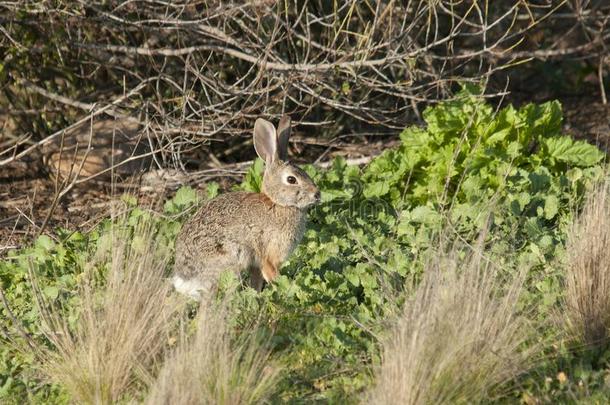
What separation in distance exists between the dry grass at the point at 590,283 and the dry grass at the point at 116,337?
1.93 metres

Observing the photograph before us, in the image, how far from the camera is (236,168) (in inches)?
336

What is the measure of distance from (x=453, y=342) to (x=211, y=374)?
1.02 m

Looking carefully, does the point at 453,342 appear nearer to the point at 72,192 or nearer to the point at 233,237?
the point at 233,237

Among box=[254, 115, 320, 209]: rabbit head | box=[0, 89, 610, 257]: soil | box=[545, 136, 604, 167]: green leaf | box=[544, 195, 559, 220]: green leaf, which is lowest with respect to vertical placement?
box=[0, 89, 610, 257]: soil

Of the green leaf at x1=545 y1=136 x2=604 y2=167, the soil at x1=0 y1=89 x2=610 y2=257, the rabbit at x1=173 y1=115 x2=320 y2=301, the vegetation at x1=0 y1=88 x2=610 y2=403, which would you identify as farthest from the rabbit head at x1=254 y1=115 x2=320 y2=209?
the green leaf at x1=545 y1=136 x2=604 y2=167

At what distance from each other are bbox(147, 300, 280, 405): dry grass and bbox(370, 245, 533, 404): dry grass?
1.71ft

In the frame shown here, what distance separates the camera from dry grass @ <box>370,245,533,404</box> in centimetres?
445

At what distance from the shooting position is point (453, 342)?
4629 millimetres

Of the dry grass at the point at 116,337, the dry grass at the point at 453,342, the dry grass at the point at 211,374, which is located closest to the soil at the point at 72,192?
the dry grass at the point at 116,337

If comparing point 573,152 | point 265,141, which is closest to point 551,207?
point 573,152

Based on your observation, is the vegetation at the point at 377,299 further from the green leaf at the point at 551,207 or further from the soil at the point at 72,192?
the soil at the point at 72,192

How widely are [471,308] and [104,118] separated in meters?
5.07

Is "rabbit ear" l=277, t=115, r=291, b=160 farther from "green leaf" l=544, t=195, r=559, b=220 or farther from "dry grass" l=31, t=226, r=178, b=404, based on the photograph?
"green leaf" l=544, t=195, r=559, b=220

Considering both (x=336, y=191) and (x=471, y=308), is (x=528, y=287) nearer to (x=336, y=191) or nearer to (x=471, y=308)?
(x=471, y=308)
